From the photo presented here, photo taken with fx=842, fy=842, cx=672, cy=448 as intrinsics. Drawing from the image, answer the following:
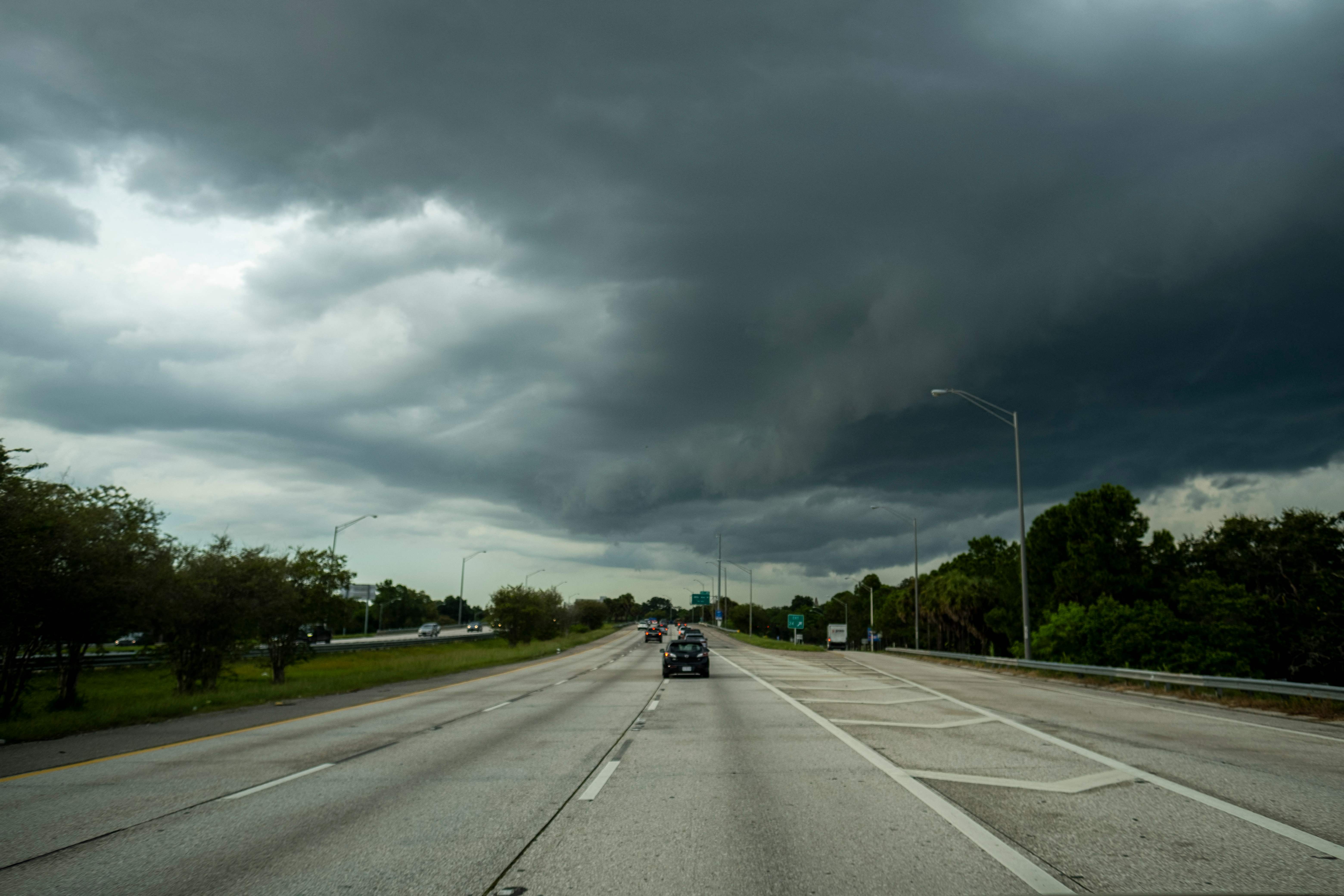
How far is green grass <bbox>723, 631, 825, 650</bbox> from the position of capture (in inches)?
2857

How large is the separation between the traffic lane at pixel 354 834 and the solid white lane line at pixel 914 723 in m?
5.82

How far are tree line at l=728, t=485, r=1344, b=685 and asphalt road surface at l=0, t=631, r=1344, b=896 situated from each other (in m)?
25.5

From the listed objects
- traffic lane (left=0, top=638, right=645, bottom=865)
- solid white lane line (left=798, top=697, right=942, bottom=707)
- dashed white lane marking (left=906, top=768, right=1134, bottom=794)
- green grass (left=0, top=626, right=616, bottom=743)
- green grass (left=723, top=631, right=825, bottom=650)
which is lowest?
green grass (left=723, top=631, right=825, bottom=650)

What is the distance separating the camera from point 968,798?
838 centimetres

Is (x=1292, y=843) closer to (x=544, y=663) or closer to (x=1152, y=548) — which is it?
(x=544, y=663)

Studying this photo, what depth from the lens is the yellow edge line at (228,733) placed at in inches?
441

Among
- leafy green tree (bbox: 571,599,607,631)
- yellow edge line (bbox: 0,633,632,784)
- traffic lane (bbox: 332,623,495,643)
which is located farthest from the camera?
leafy green tree (bbox: 571,599,607,631)

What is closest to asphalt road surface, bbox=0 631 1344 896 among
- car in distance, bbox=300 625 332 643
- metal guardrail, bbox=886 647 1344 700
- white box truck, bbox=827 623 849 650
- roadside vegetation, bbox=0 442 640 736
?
metal guardrail, bbox=886 647 1344 700

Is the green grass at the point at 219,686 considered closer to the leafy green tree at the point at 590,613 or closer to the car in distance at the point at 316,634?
the car in distance at the point at 316,634

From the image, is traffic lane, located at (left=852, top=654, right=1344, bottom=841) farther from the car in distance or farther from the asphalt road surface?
the car in distance

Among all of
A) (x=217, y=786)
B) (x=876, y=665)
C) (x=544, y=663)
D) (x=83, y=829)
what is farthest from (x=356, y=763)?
(x=544, y=663)

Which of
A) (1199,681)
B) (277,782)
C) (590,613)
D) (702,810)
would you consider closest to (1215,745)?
(702,810)

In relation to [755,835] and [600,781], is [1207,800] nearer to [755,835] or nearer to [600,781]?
[755,835]

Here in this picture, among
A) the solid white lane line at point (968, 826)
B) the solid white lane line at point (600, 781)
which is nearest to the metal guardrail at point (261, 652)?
the solid white lane line at point (600, 781)
